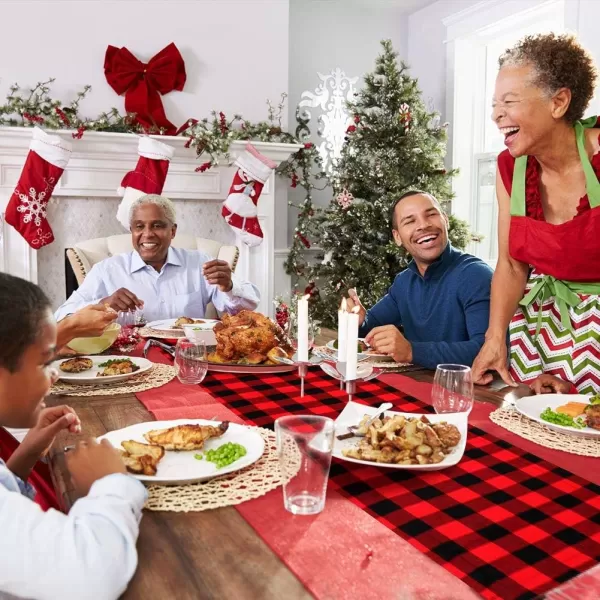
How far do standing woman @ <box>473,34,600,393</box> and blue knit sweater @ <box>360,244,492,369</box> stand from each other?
0.17 m

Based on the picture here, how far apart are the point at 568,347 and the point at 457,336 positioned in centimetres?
46

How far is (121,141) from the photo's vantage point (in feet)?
13.6

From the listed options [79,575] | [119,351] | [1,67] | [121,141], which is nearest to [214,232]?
[121,141]

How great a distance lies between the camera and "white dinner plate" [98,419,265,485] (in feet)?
3.22

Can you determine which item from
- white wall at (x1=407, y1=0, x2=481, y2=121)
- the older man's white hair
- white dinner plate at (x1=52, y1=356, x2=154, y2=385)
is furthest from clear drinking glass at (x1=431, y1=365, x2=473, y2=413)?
white wall at (x1=407, y1=0, x2=481, y2=121)

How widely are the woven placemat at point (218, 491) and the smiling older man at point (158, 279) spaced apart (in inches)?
74.2

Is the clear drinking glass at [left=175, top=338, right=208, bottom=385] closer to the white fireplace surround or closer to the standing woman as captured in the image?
the standing woman

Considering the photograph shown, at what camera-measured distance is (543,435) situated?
122 cm

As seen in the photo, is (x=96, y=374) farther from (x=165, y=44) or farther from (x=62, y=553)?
(x=165, y=44)

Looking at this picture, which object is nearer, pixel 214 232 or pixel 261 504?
pixel 261 504

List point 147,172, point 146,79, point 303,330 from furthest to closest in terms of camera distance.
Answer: point 146,79 → point 147,172 → point 303,330

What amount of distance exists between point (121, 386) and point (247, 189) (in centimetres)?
285

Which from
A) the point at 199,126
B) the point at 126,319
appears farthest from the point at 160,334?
the point at 199,126

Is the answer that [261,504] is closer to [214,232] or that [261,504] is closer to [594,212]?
[594,212]
